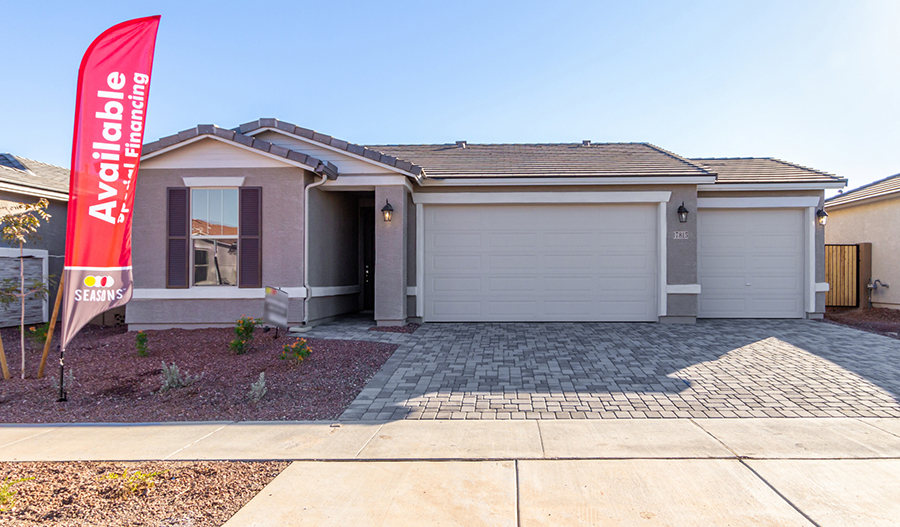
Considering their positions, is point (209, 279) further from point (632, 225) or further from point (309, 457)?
point (632, 225)

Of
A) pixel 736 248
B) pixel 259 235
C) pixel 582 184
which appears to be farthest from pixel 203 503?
pixel 736 248

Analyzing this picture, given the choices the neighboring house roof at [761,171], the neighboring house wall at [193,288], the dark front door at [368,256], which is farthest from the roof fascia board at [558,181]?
the neighboring house wall at [193,288]

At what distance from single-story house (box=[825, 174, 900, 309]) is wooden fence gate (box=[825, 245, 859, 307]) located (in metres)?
0.42

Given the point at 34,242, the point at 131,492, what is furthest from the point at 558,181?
the point at 34,242

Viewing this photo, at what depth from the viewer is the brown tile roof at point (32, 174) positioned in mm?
11055

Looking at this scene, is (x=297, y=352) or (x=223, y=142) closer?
(x=297, y=352)

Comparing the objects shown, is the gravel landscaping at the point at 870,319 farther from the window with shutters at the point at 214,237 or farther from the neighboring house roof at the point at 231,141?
the window with shutters at the point at 214,237

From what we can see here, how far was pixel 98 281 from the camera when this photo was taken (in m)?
5.90

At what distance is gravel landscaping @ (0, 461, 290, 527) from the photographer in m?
3.15

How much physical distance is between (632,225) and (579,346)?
3847mm

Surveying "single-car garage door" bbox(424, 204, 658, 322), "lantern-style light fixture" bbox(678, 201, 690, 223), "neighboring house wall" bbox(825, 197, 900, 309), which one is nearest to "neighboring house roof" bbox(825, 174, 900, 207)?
"neighboring house wall" bbox(825, 197, 900, 309)

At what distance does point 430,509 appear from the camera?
3223 millimetres

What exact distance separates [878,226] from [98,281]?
17.4 meters

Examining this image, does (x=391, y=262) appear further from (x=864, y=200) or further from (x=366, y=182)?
(x=864, y=200)
